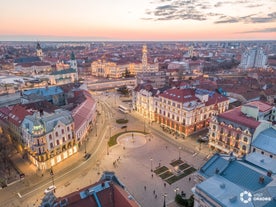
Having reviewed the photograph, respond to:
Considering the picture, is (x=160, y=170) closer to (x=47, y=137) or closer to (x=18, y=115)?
(x=47, y=137)

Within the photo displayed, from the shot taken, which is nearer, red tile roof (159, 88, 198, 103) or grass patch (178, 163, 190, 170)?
grass patch (178, 163, 190, 170)

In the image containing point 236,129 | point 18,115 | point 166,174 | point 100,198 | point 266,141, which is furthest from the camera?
point 18,115

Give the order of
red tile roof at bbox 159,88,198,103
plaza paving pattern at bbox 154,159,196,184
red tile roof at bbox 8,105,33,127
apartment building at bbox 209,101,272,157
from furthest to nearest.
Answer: red tile roof at bbox 159,88,198,103, red tile roof at bbox 8,105,33,127, apartment building at bbox 209,101,272,157, plaza paving pattern at bbox 154,159,196,184

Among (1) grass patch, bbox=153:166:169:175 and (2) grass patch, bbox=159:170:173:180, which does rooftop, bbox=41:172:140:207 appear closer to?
(2) grass patch, bbox=159:170:173:180

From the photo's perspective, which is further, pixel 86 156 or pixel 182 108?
pixel 182 108

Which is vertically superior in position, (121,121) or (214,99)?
(214,99)

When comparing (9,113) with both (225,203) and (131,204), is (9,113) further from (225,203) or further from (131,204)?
(225,203)

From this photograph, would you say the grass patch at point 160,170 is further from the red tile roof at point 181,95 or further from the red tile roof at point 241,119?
the red tile roof at point 181,95

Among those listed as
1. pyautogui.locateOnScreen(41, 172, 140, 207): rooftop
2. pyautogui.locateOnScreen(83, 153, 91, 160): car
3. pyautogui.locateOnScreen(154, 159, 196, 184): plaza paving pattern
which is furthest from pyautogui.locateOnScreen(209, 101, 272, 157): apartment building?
pyautogui.locateOnScreen(41, 172, 140, 207): rooftop

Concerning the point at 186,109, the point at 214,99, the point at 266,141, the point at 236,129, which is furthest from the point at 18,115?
the point at 266,141

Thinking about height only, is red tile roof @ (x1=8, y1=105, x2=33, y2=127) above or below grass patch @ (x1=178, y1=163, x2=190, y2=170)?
above

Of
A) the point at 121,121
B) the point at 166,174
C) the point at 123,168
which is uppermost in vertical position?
the point at 121,121

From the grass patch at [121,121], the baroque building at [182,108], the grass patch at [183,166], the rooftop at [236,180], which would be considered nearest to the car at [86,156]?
the grass patch at [121,121]
